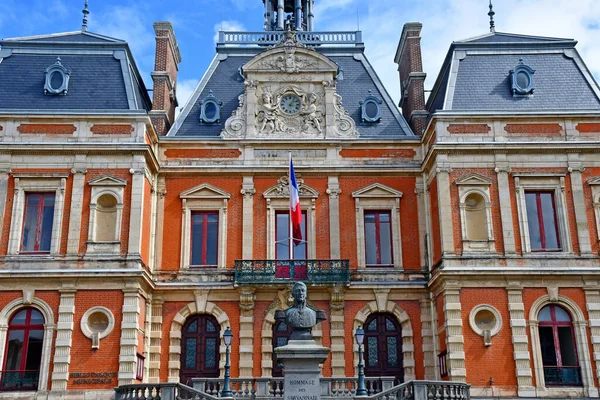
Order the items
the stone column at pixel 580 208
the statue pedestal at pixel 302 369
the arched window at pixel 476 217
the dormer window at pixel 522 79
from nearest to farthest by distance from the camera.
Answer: the statue pedestal at pixel 302 369 → the stone column at pixel 580 208 → the arched window at pixel 476 217 → the dormer window at pixel 522 79

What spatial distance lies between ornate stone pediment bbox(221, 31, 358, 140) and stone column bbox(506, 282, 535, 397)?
813 centimetres

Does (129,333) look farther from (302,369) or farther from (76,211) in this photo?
(302,369)

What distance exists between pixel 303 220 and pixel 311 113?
4.07 metres

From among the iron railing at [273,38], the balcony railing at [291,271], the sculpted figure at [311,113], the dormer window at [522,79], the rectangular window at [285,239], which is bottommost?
the balcony railing at [291,271]

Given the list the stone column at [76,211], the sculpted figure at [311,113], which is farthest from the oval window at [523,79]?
the stone column at [76,211]

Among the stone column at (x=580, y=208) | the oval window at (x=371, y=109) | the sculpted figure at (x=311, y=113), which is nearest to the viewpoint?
the stone column at (x=580, y=208)

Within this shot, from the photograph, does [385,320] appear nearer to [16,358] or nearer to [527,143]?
[527,143]

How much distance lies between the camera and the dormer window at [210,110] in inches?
1086

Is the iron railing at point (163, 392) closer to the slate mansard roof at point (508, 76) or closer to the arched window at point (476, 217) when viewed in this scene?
the arched window at point (476, 217)

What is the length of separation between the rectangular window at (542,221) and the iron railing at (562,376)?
3.97 m

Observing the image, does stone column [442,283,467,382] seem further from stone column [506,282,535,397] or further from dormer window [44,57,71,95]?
dormer window [44,57,71,95]

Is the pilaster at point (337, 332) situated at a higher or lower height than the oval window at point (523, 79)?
lower

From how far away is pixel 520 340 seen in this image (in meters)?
23.1

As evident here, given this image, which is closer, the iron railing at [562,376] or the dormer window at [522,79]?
the iron railing at [562,376]
